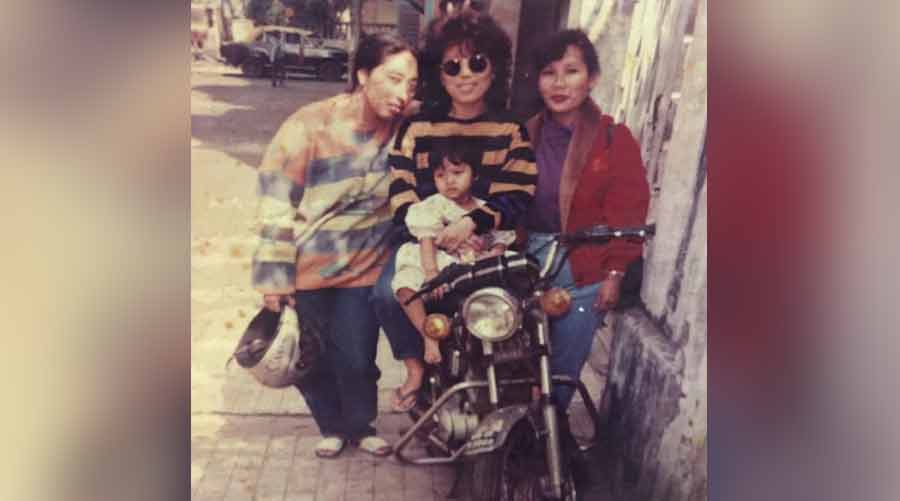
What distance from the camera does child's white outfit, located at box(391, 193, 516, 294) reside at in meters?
3.69

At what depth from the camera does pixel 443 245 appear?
3707mm

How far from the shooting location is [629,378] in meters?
3.82

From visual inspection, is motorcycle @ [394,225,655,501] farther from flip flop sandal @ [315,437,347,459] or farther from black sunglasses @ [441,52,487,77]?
black sunglasses @ [441,52,487,77]

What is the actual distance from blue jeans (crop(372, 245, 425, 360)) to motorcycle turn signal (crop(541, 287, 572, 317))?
1.60 ft

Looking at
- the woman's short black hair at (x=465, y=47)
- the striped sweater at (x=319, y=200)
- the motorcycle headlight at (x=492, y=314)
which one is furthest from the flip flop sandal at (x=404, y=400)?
the woman's short black hair at (x=465, y=47)

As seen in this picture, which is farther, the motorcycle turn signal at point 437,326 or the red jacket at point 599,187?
the red jacket at point 599,187

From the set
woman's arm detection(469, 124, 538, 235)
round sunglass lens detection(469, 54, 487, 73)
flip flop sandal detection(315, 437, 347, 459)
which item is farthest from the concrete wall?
flip flop sandal detection(315, 437, 347, 459)

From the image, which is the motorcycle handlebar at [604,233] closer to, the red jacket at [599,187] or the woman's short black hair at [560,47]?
the red jacket at [599,187]

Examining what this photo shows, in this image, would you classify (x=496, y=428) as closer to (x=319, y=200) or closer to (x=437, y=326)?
(x=437, y=326)

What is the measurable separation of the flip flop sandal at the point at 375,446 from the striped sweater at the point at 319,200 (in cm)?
62

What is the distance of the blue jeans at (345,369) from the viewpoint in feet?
12.2
